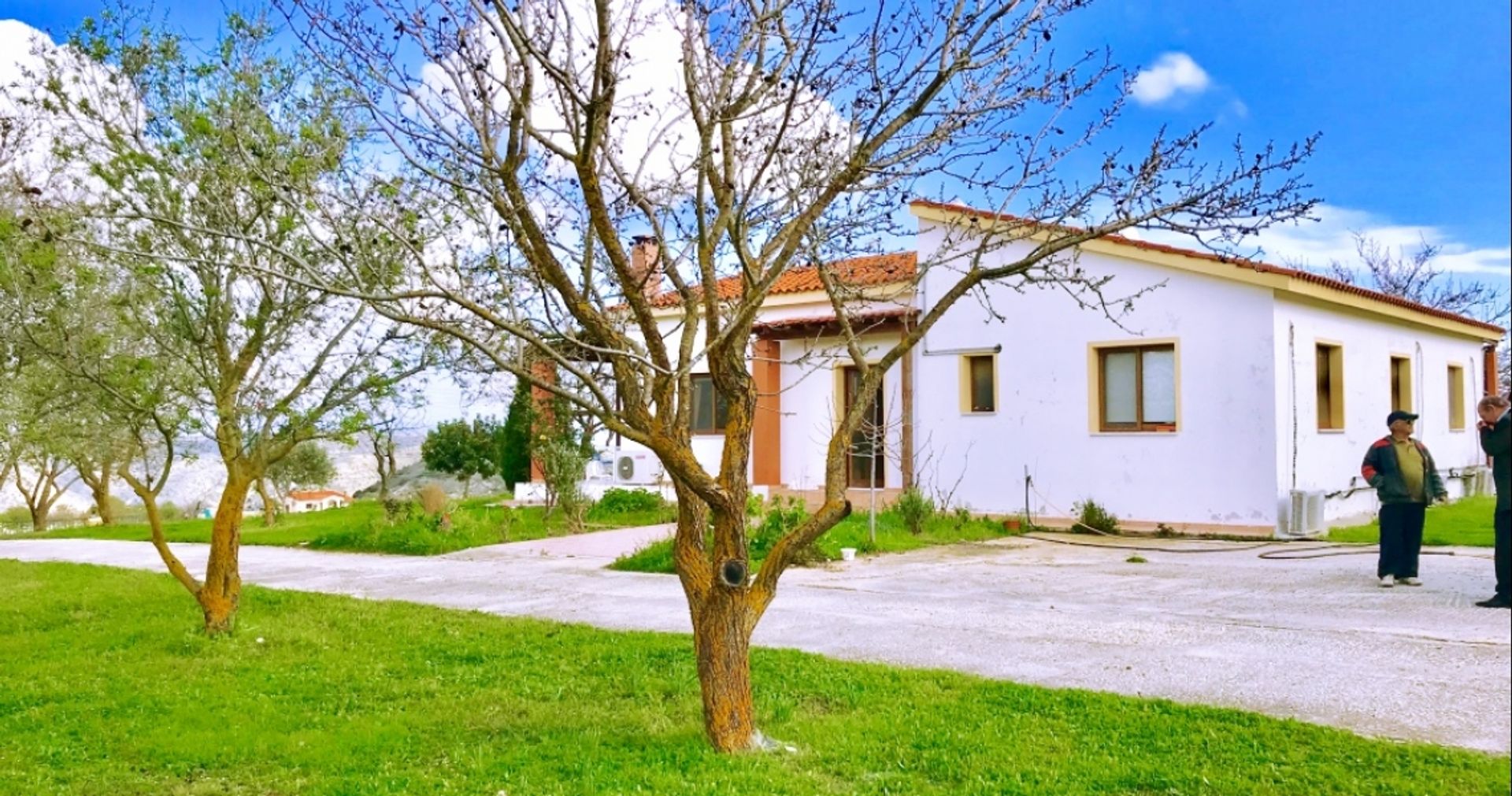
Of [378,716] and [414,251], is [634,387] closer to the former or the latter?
[414,251]

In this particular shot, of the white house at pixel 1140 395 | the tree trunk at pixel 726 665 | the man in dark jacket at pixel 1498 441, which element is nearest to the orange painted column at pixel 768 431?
the white house at pixel 1140 395

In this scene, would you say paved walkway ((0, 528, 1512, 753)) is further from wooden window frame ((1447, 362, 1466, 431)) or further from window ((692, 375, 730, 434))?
wooden window frame ((1447, 362, 1466, 431))

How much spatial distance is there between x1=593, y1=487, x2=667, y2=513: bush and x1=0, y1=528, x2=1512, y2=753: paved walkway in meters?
4.91

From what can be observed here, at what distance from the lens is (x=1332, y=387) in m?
17.1

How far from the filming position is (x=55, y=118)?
8.52 meters

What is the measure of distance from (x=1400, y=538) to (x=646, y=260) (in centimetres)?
779

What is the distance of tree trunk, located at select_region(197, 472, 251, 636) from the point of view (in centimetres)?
892

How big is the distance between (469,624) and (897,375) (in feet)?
36.1

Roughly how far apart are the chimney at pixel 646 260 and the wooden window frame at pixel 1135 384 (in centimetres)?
1087

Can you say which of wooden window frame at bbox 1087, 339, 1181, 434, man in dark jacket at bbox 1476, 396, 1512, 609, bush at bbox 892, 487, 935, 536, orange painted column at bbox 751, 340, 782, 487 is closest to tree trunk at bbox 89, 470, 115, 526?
orange painted column at bbox 751, 340, 782, 487

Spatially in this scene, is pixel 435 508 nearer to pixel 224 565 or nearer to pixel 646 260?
pixel 224 565

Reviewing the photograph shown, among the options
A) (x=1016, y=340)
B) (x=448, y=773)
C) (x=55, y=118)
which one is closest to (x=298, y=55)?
(x=55, y=118)

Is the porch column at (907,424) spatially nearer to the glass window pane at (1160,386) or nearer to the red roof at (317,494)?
the glass window pane at (1160,386)

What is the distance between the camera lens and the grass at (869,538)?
13.4 metres
